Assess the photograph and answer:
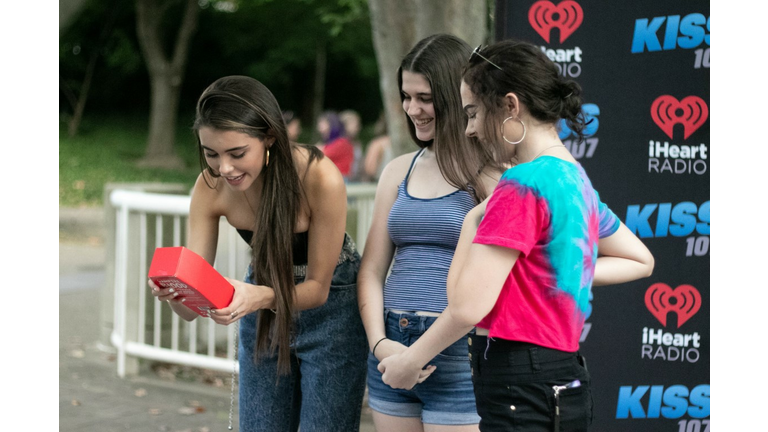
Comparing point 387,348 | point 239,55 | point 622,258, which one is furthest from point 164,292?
point 239,55

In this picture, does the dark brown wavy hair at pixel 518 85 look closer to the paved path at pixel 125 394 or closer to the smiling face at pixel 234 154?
the smiling face at pixel 234 154

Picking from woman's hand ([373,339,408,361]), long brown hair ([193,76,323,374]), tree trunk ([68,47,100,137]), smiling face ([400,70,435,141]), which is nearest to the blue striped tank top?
woman's hand ([373,339,408,361])

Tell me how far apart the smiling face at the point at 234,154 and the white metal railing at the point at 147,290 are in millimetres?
3004

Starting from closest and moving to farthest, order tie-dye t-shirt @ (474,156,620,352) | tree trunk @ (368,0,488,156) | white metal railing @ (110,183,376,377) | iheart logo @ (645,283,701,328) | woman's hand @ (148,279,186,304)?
tie-dye t-shirt @ (474,156,620,352), woman's hand @ (148,279,186,304), iheart logo @ (645,283,701,328), tree trunk @ (368,0,488,156), white metal railing @ (110,183,376,377)

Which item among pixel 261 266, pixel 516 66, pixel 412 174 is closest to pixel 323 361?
pixel 261 266

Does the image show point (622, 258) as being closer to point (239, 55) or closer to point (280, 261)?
point (280, 261)

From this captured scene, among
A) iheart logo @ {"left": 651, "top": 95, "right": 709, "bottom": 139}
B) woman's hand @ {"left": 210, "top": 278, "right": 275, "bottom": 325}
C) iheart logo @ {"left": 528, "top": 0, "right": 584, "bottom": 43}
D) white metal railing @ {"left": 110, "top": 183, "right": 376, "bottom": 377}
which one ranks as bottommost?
white metal railing @ {"left": 110, "top": 183, "right": 376, "bottom": 377}

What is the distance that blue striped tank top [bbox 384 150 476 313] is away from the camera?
2467mm

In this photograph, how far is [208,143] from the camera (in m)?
2.44

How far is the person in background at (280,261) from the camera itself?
2447 mm

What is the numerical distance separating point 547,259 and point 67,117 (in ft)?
88.7

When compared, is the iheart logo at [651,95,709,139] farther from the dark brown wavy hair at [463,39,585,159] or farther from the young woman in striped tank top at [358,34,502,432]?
the dark brown wavy hair at [463,39,585,159]

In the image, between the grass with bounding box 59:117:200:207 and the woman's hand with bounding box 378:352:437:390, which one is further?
the grass with bounding box 59:117:200:207

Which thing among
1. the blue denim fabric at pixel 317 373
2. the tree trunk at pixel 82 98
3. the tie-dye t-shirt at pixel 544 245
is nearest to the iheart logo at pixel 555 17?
the blue denim fabric at pixel 317 373
